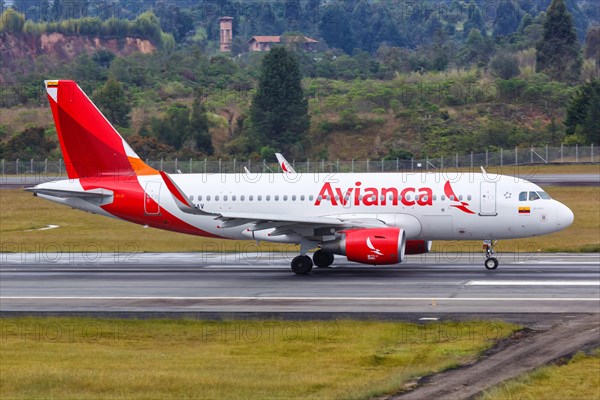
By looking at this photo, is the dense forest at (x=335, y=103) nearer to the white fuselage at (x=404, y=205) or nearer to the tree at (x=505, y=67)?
the tree at (x=505, y=67)

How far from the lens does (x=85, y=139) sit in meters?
42.1

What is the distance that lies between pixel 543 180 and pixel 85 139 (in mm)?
39239

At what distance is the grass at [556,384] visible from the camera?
19500 millimetres

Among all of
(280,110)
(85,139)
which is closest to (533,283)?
(85,139)

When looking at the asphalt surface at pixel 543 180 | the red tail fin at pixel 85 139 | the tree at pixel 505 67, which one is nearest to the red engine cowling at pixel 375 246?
the red tail fin at pixel 85 139

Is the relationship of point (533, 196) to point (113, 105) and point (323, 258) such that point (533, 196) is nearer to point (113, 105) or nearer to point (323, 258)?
point (323, 258)

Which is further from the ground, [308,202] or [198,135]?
[198,135]

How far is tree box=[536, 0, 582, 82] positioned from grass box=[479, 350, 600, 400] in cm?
10659

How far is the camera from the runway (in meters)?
30.9

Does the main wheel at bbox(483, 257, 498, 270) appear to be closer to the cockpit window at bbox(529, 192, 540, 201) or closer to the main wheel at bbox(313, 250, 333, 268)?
the cockpit window at bbox(529, 192, 540, 201)

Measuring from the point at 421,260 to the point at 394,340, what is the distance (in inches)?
740

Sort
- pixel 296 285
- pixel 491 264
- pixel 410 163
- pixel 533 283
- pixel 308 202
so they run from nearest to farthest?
pixel 533 283 → pixel 296 285 → pixel 491 264 → pixel 308 202 → pixel 410 163

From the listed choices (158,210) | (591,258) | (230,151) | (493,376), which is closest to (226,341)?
(493,376)

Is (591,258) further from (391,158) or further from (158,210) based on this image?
(391,158)
